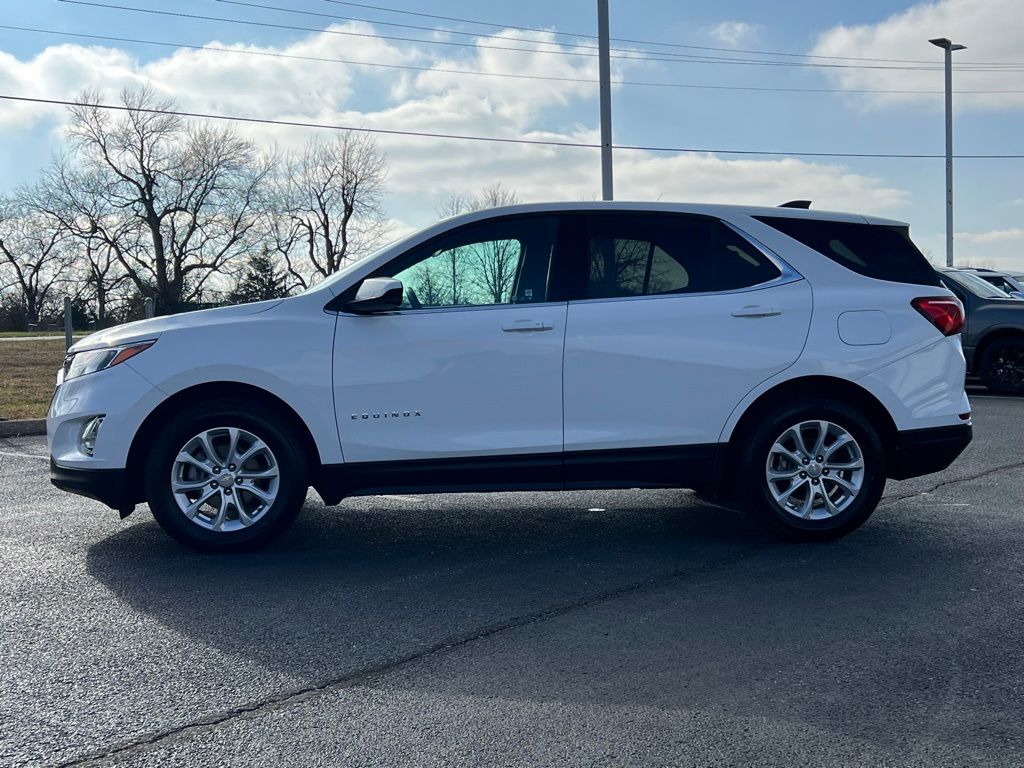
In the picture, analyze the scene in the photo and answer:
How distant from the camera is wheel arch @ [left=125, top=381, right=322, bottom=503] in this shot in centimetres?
546

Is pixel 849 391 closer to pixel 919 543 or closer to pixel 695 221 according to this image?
pixel 919 543

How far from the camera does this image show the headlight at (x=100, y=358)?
5.46 meters

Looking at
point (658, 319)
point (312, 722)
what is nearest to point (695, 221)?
point (658, 319)

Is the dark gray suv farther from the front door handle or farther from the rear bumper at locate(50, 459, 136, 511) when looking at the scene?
the rear bumper at locate(50, 459, 136, 511)

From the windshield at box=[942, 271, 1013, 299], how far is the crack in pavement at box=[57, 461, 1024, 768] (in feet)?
35.1

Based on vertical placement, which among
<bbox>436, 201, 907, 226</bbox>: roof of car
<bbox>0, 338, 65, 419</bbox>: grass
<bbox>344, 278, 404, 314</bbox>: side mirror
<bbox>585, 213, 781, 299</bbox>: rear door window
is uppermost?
<bbox>436, 201, 907, 226</bbox>: roof of car

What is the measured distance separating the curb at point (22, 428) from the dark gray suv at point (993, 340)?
11776 millimetres

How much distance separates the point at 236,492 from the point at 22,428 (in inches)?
→ 276

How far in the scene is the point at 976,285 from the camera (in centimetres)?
1505

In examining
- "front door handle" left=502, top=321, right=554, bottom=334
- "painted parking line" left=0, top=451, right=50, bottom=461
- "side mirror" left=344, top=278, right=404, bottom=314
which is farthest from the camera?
"painted parking line" left=0, top=451, right=50, bottom=461

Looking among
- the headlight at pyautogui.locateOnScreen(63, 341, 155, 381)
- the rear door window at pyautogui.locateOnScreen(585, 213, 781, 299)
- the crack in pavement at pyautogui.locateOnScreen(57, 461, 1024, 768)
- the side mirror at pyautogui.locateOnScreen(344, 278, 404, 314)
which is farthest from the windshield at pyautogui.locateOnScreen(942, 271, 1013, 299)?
the headlight at pyautogui.locateOnScreen(63, 341, 155, 381)

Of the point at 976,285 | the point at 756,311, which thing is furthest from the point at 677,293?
the point at 976,285

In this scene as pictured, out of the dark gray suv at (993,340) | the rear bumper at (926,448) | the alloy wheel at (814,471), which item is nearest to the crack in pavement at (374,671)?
the alloy wheel at (814,471)

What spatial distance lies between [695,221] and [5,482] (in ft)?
17.8
